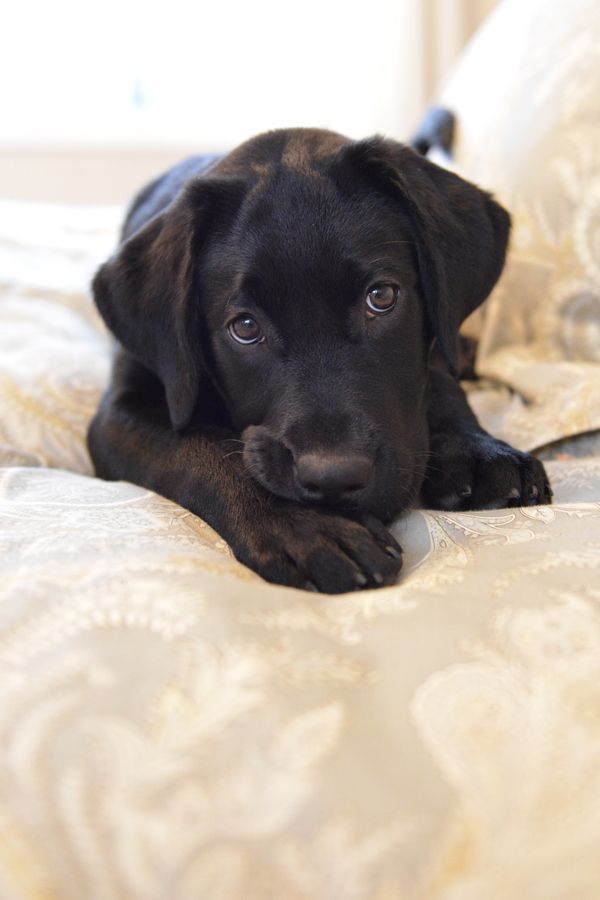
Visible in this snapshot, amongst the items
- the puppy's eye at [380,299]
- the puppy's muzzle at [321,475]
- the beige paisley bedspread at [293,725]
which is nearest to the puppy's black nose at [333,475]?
the puppy's muzzle at [321,475]

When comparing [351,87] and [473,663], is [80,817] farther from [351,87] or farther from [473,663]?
[351,87]

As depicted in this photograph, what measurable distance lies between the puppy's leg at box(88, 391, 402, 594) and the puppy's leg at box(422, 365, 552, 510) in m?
0.27

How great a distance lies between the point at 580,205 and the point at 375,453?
1.04 metres

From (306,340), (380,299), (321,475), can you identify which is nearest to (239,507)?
(321,475)

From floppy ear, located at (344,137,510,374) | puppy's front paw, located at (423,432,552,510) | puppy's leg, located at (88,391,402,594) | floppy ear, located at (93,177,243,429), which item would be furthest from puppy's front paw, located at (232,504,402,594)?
floppy ear, located at (344,137,510,374)

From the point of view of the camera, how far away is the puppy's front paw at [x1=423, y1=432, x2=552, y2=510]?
151 cm

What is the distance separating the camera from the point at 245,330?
1.67 m

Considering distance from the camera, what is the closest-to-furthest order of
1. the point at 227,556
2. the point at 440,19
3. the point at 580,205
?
1. the point at 227,556
2. the point at 580,205
3. the point at 440,19

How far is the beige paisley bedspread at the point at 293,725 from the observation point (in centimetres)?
80

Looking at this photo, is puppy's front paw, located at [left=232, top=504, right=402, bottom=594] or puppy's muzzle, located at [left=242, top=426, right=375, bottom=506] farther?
puppy's muzzle, located at [left=242, top=426, right=375, bottom=506]

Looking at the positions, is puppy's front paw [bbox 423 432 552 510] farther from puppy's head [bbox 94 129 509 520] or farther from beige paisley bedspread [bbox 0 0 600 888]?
beige paisley bedspread [bbox 0 0 600 888]

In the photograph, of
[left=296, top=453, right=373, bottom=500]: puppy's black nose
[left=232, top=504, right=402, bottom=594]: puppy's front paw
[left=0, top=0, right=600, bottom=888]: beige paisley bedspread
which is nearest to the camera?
[left=0, top=0, right=600, bottom=888]: beige paisley bedspread

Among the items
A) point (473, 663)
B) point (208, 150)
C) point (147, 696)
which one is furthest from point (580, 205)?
point (208, 150)

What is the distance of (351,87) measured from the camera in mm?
4691
